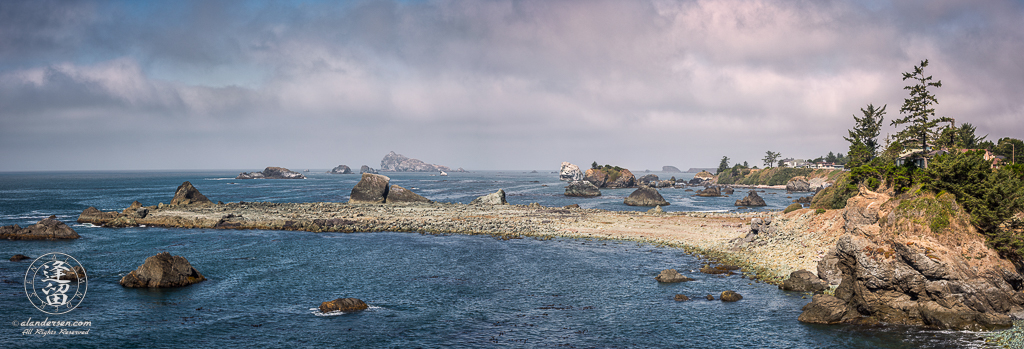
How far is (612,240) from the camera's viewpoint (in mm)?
55875

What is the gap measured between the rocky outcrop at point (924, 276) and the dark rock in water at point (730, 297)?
4.24 m

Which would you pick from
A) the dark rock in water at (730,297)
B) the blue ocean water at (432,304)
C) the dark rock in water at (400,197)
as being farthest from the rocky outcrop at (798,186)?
the dark rock in water at (730,297)

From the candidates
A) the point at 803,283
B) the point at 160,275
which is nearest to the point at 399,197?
the point at 160,275

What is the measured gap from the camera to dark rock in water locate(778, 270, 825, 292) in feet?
106

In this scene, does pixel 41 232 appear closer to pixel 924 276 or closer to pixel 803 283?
pixel 803 283

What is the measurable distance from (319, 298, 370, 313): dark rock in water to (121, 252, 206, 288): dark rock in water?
42.2 feet

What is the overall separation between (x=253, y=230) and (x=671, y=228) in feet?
177

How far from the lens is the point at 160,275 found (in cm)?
3416

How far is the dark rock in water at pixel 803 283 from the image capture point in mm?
32388

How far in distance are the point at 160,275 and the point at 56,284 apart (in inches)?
339

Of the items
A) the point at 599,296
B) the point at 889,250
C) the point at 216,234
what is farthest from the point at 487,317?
the point at 216,234

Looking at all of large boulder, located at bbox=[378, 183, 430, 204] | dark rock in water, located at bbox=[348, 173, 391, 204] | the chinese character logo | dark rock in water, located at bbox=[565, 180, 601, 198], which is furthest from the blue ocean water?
dark rock in water, located at bbox=[565, 180, 601, 198]

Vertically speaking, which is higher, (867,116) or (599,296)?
(867,116)

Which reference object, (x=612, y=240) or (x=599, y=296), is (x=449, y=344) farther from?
(x=612, y=240)
